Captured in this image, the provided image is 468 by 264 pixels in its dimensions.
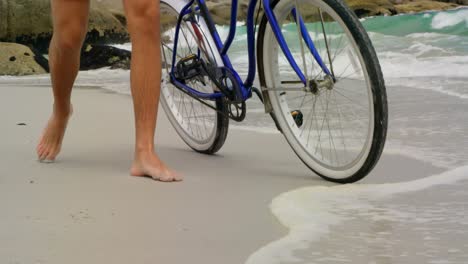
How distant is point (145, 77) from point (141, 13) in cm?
27

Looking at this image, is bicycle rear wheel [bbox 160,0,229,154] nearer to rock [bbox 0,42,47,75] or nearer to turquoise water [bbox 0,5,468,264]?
turquoise water [bbox 0,5,468,264]

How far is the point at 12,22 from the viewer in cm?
1714

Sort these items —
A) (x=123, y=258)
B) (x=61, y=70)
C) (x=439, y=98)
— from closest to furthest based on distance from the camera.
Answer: (x=123, y=258) → (x=61, y=70) → (x=439, y=98)

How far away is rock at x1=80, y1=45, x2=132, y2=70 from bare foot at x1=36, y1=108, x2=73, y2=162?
8.48 metres

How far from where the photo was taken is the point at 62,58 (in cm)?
387

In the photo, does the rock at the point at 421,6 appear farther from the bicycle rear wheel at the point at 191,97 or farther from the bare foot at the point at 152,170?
the bare foot at the point at 152,170

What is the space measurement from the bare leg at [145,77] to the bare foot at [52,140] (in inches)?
24.4

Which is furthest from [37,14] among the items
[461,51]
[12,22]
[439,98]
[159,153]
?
[159,153]

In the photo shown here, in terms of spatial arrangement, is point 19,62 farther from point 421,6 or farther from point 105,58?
point 421,6

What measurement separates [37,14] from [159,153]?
13.7m

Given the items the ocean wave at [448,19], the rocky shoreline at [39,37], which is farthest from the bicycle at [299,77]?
the ocean wave at [448,19]

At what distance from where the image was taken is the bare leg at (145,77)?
342 cm

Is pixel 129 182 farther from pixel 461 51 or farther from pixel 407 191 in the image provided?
pixel 461 51

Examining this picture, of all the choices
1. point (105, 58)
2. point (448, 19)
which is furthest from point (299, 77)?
point (448, 19)
